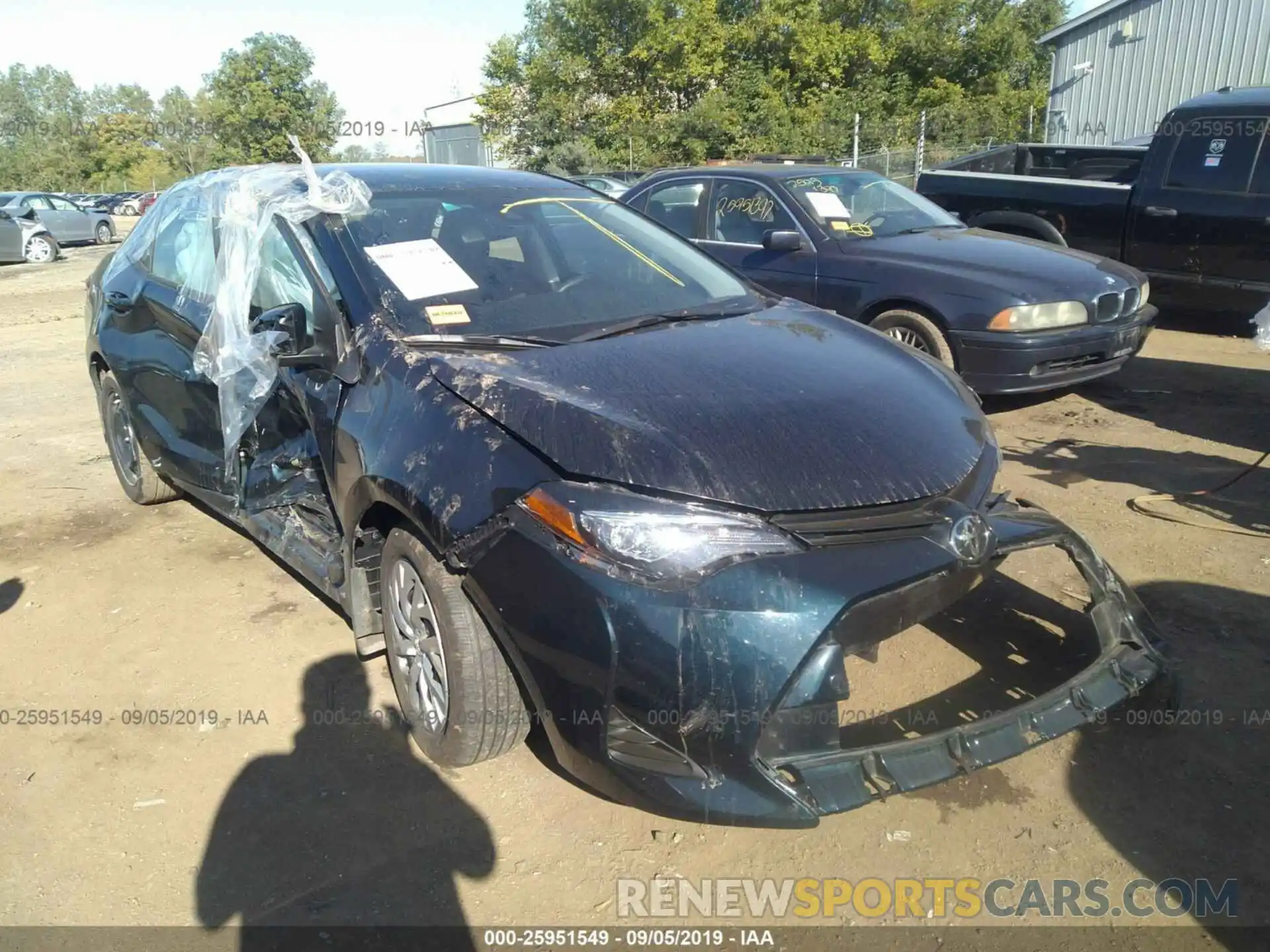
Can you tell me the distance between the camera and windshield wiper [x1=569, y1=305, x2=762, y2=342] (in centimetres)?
311

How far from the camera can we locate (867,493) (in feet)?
7.82

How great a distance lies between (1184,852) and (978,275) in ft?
13.5

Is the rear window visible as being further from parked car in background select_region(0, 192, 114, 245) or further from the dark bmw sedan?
parked car in background select_region(0, 192, 114, 245)

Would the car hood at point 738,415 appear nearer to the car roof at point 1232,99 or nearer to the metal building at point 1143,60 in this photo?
the car roof at point 1232,99

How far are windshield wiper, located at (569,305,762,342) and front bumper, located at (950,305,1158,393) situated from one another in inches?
103

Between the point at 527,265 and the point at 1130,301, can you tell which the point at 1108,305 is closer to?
the point at 1130,301

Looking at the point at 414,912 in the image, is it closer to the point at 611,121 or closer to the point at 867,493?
the point at 867,493

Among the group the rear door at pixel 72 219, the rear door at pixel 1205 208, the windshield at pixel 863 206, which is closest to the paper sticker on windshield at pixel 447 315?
the windshield at pixel 863 206

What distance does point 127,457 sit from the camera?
5.11m

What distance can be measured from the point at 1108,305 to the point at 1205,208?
252cm

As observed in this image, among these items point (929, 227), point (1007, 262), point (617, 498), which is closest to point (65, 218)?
point (929, 227)

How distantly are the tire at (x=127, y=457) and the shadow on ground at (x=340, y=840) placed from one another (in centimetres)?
249

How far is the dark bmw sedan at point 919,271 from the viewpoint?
570cm

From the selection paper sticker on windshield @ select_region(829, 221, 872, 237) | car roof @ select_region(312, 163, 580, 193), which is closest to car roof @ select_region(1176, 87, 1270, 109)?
paper sticker on windshield @ select_region(829, 221, 872, 237)
